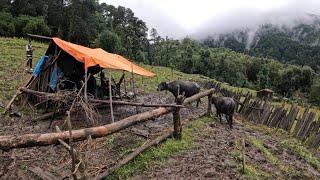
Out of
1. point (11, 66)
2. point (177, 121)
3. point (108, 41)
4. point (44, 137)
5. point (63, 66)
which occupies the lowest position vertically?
point (177, 121)

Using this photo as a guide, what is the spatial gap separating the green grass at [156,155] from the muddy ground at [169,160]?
0.15 meters

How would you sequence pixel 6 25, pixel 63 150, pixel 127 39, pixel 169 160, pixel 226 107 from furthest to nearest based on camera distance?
pixel 127 39
pixel 6 25
pixel 226 107
pixel 63 150
pixel 169 160

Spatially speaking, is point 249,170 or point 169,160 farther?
point 169,160

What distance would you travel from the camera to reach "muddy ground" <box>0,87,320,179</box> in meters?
7.80

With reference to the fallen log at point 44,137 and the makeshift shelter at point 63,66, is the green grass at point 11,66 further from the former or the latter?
the fallen log at point 44,137

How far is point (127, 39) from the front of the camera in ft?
182

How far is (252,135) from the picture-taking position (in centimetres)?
1234

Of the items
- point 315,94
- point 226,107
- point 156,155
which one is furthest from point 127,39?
point 156,155

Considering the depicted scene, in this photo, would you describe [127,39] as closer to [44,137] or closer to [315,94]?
[315,94]

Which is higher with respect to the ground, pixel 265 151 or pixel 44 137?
pixel 44 137

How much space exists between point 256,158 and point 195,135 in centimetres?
194

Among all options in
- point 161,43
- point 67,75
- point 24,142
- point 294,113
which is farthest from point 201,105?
point 161,43

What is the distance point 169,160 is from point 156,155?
0.32m

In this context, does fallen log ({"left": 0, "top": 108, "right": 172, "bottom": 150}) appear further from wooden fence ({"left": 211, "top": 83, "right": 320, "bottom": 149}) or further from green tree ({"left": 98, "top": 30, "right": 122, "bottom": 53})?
green tree ({"left": 98, "top": 30, "right": 122, "bottom": 53})
